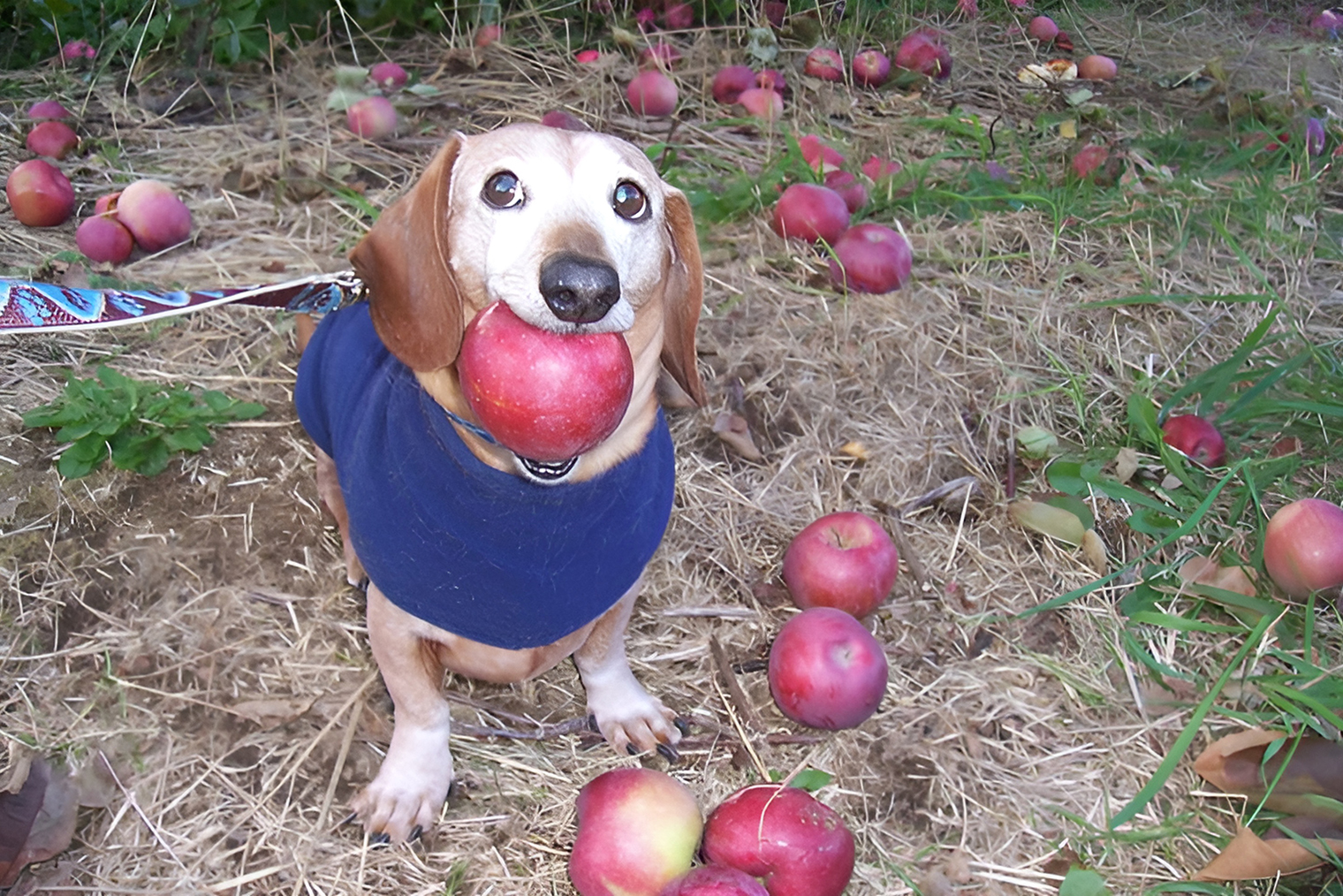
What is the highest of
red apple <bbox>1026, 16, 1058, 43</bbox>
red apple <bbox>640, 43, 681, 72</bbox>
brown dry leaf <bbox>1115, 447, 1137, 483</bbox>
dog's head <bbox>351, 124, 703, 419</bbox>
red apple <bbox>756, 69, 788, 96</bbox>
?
dog's head <bbox>351, 124, 703, 419</bbox>

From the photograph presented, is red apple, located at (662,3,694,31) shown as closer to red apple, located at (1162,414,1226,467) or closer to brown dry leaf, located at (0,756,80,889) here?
red apple, located at (1162,414,1226,467)

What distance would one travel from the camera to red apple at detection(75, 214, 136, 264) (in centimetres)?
337

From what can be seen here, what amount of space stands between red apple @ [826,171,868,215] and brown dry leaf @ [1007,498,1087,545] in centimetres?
138

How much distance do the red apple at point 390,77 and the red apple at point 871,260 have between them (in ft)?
6.66

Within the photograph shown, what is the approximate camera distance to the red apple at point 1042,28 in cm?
436

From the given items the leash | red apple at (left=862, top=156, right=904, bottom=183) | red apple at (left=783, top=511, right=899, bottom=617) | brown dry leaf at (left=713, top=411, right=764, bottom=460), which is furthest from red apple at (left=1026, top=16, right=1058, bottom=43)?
the leash

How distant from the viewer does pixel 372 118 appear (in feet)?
13.4

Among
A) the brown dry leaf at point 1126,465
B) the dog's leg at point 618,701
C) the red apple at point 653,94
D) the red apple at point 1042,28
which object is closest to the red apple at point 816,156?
the red apple at point 653,94

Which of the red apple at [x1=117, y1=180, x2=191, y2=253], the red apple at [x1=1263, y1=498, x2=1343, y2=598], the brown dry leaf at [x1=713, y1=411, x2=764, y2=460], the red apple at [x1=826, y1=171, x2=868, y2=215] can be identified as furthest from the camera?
the red apple at [x1=826, y1=171, x2=868, y2=215]

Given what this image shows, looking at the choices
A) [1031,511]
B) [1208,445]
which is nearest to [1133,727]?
[1031,511]

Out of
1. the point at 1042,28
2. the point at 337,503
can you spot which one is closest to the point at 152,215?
the point at 337,503

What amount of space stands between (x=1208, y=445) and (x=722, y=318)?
143cm

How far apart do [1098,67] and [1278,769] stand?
3.21 metres

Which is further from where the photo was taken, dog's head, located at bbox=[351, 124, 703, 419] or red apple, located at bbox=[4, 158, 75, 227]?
red apple, located at bbox=[4, 158, 75, 227]
